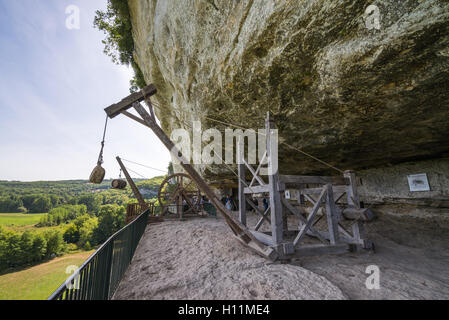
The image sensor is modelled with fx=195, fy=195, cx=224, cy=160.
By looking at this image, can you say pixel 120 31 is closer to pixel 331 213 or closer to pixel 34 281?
pixel 331 213

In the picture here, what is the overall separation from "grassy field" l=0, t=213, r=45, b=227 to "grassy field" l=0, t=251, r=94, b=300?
56.1 m

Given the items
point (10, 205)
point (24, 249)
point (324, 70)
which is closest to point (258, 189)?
point (324, 70)

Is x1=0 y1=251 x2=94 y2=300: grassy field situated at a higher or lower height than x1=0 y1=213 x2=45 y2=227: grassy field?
lower

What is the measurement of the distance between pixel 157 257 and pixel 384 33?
5.68 m

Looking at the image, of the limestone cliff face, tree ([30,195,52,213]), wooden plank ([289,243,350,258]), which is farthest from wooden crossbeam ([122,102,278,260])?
tree ([30,195,52,213])

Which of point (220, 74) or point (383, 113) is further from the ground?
point (220, 74)

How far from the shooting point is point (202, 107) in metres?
5.77

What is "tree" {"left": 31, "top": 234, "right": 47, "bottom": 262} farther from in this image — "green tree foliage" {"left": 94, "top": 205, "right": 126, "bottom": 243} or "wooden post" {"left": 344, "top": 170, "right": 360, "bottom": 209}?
"wooden post" {"left": 344, "top": 170, "right": 360, "bottom": 209}

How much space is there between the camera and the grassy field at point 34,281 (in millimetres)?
44697

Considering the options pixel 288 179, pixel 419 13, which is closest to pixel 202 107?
pixel 288 179

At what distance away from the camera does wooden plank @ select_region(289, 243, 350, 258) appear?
3.97 m

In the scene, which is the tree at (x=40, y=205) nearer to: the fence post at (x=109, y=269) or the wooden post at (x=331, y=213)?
the fence post at (x=109, y=269)

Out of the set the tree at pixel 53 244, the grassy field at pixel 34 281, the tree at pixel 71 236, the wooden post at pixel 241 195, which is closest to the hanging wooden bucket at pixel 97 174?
the wooden post at pixel 241 195

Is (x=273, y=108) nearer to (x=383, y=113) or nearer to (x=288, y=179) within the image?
(x=288, y=179)
